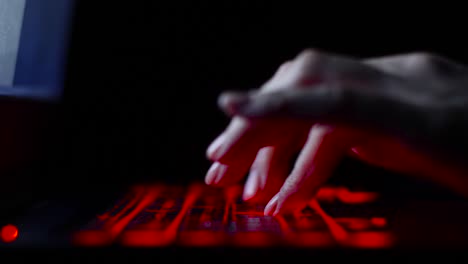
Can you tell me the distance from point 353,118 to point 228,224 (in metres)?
0.29

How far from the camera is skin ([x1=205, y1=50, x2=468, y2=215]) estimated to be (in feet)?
1.63

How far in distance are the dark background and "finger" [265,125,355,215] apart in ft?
1.92

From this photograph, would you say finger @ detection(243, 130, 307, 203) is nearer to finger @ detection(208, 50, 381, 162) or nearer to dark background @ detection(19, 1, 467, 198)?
finger @ detection(208, 50, 381, 162)

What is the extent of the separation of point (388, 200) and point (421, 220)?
184mm

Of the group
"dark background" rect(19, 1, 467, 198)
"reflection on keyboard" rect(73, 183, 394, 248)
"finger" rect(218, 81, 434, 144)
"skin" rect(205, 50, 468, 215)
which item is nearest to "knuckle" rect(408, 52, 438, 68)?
"skin" rect(205, 50, 468, 215)

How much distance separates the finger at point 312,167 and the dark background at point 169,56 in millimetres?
586

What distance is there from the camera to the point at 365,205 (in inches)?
32.6

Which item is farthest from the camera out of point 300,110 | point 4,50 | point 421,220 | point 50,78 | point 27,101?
point 50,78

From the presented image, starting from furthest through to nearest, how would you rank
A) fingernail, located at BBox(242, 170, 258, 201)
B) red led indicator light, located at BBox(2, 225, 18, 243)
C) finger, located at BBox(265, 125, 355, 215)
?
1. fingernail, located at BBox(242, 170, 258, 201)
2. finger, located at BBox(265, 125, 355, 215)
3. red led indicator light, located at BBox(2, 225, 18, 243)

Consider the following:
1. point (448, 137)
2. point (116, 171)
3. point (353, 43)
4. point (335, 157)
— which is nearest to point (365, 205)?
point (335, 157)

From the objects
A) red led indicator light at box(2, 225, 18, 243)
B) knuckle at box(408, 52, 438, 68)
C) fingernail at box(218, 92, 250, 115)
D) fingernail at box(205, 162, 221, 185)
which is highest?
knuckle at box(408, 52, 438, 68)

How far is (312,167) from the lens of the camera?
2.30 feet

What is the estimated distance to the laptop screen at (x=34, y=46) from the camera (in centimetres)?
85

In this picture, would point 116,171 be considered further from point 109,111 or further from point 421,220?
point 421,220
